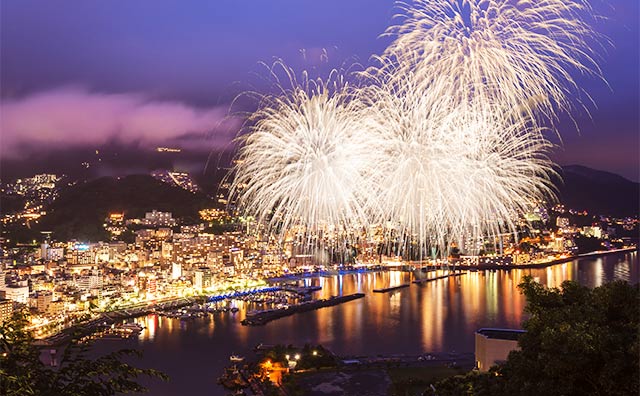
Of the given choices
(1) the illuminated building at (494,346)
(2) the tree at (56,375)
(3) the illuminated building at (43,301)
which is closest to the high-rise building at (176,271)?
(3) the illuminated building at (43,301)

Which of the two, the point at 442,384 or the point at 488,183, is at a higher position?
the point at 488,183

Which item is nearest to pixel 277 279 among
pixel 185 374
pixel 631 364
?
pixel 185 374

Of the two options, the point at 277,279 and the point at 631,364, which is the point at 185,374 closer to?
the point at 631,364

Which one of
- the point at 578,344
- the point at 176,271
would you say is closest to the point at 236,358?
the point at 578,344

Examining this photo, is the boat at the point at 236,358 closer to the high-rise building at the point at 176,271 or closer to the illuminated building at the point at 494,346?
the illuminated building at the point at 494,346

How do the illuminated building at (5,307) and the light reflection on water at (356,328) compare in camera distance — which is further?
the illuminated building at (5,307)

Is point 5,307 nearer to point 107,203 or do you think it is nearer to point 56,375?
point 56,375

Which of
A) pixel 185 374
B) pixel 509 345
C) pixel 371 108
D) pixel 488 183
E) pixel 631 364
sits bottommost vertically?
pixel 185 374
